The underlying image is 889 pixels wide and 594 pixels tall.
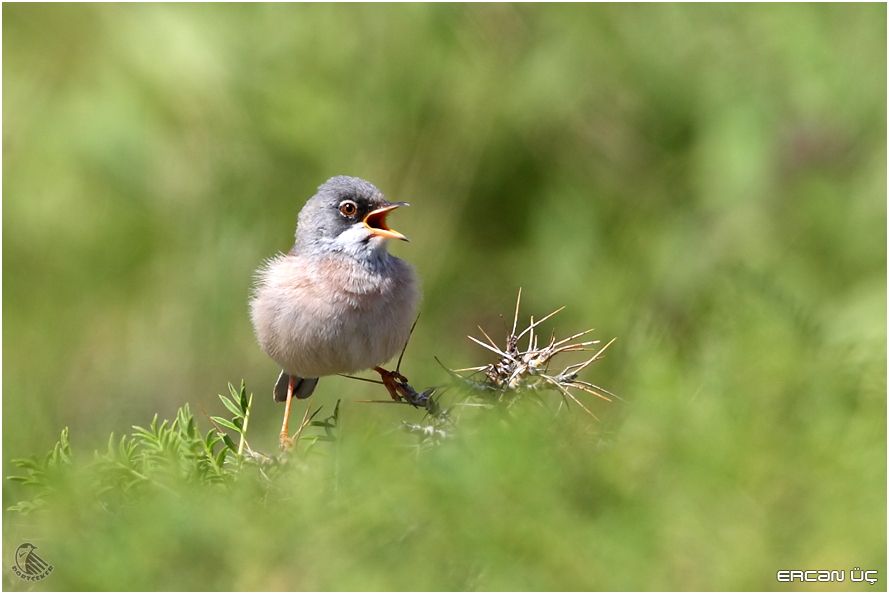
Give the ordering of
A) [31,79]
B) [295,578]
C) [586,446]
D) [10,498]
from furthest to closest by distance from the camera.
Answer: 1. [31,79]
2. [10,498]
3. [586,446]
4. [295,578]

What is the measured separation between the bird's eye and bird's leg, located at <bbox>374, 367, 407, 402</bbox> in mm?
630

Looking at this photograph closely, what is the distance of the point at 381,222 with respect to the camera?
473 centimetres

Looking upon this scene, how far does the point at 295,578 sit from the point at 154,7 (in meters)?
7.64

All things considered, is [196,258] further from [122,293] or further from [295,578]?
[295,578]

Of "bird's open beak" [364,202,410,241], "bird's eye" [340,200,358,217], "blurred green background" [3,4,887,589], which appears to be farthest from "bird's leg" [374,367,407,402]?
"blurred green background" [3,4,887,589]

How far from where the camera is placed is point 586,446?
1.93m

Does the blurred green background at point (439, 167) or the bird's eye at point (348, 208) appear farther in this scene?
the blurred green background at point (439, 167)

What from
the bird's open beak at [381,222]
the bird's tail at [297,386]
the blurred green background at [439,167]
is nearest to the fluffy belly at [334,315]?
the bird's open beak at [381,222]

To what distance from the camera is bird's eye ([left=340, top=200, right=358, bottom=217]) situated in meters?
4.59

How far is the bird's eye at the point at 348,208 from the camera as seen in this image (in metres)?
4.59

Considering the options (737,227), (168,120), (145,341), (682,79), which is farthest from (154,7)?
(737,227)

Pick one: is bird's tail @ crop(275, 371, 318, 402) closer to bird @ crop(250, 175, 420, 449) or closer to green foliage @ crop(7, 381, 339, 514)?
bird @ crop(250, 175, 420, 449)

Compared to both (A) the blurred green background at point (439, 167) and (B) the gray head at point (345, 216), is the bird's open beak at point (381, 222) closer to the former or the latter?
(B) the gray head at point (345, 216)

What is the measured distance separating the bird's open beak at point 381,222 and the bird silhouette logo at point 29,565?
7.86 feet
